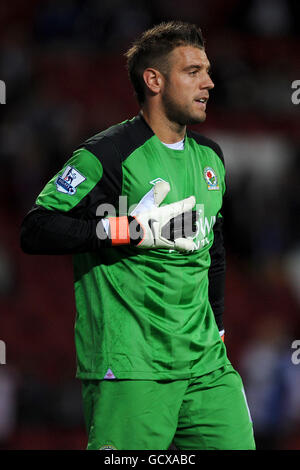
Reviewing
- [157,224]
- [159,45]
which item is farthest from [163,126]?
[157,224]

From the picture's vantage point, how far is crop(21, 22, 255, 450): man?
2977 millimetres

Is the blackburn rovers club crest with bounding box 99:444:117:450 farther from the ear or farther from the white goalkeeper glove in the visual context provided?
the ear

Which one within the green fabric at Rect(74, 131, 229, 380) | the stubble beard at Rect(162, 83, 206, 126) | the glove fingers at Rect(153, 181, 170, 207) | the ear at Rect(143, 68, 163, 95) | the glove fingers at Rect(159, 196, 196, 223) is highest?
the ear at Rect(143, 68, 163, 95)

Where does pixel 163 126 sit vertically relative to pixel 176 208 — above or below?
above

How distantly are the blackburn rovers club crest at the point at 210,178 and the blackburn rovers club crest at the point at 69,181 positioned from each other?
0.56 metres

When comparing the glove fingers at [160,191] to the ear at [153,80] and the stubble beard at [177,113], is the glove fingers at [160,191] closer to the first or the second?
the stubble beard at [177,113]

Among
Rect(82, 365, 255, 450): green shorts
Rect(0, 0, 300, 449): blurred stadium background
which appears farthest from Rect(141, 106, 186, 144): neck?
Rect(0, 0, 300, 449): blurred stadium background

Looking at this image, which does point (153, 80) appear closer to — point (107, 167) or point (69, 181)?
point (107, 167)

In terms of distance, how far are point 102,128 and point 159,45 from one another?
4.66m

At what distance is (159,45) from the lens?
3.30m

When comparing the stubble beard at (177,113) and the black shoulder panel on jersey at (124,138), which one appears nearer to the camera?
the black shoulder panel on jersey at (124,138)

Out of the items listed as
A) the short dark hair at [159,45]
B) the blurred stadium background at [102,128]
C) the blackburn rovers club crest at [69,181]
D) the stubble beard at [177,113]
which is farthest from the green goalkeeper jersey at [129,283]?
the blurred stadium background at [102,128]

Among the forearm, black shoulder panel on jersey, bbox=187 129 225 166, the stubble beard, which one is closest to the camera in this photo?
the forearm

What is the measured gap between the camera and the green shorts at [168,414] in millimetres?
2969
